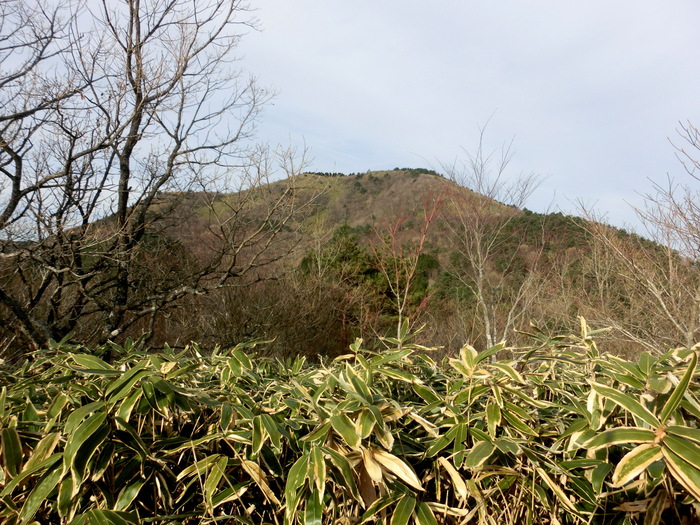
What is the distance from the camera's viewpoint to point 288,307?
359 inches

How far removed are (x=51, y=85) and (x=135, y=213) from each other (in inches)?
53.3

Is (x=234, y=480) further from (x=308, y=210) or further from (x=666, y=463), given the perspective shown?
(x=308, y=210)

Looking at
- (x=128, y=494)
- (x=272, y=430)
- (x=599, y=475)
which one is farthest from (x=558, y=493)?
(x=128, y=494)


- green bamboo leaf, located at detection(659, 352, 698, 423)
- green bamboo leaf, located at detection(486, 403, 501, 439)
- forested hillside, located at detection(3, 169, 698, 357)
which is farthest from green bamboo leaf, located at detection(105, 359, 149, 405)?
forested hillside, located at detection(3, 169, 698, 357)

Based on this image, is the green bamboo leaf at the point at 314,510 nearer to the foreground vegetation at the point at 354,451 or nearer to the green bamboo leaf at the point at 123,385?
the foreground vegetation at the point at 354,451

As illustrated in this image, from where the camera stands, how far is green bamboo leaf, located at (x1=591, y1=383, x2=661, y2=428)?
86 cm

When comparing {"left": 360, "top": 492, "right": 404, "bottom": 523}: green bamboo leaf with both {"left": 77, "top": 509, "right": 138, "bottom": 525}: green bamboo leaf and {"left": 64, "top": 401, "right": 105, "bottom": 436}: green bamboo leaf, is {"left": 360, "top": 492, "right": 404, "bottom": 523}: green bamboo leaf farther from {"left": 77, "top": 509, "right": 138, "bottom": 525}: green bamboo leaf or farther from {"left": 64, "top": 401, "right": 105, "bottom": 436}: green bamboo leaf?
{"left": 64, "top": 401, "right": 105, "bottom": 436}: green bamboo leaf

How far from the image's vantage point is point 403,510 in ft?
3.02

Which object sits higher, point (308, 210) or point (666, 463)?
point (308, 210)

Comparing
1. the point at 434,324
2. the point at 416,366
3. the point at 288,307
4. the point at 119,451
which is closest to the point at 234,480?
the point at 119,451

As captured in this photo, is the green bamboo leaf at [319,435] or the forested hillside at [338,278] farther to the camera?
the forested hillside at [338,278]

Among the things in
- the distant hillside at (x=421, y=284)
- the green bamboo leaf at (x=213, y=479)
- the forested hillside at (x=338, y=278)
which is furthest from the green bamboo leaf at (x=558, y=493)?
the distant hillside at (x=421, y=284)

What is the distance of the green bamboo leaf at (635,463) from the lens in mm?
799

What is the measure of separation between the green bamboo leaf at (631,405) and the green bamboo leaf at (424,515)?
1.27 feet
